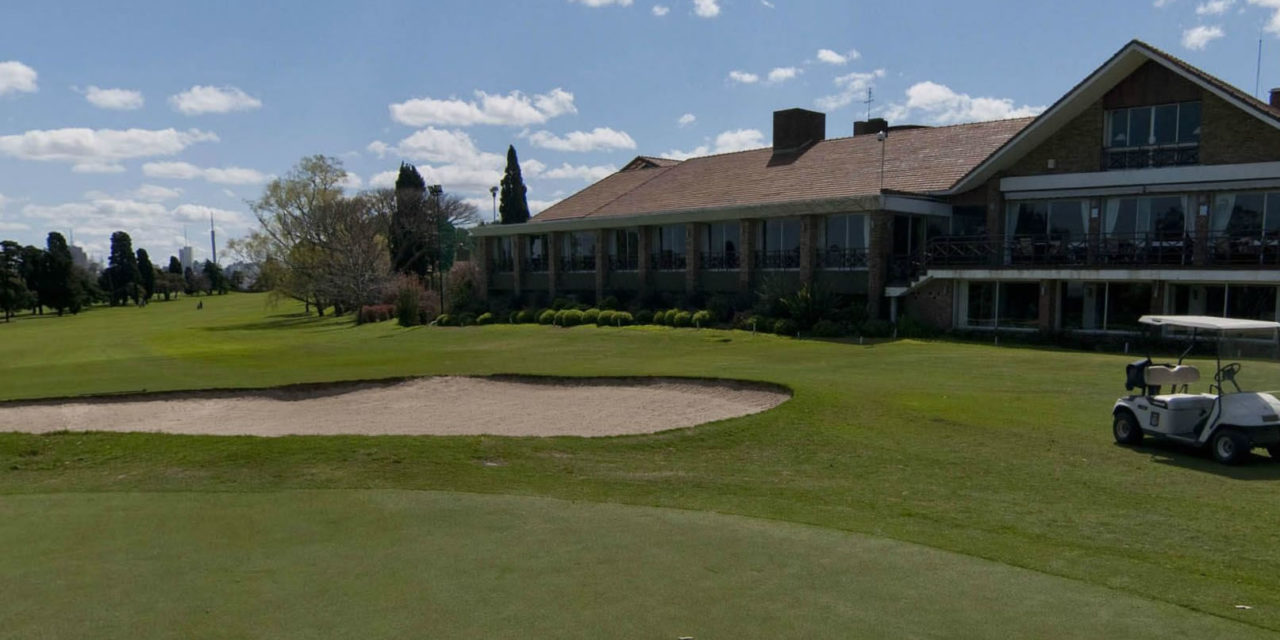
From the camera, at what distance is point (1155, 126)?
28.6 m

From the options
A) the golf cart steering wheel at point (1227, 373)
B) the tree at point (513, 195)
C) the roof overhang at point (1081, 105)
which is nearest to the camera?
the golf cart steering wheel at point (1227, 373)

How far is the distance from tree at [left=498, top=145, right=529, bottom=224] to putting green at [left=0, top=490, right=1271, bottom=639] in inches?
2579

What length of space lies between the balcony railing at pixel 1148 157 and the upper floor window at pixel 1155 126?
7.2 inches

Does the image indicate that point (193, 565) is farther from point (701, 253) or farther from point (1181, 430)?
point (701, 253)

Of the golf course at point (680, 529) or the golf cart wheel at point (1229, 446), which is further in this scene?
the golf cart wheel at point (1229, 446)

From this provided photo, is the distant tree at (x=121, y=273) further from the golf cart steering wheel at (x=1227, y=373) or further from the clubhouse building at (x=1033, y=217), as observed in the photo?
the golf cart steering wheel at (x=1227, y=373)

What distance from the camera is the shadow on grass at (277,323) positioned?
5669 cm

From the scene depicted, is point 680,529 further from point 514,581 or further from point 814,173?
point 814,173

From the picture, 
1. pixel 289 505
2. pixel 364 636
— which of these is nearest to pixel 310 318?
pixel 289 505

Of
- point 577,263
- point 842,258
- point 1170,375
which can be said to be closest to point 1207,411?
point 1170,375

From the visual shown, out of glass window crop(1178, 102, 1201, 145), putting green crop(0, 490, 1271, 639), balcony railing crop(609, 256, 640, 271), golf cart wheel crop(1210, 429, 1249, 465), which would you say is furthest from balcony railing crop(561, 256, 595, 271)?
putting green crop(0, 490, 1271, 639)

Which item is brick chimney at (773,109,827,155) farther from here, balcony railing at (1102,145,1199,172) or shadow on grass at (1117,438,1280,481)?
shadow on grass at (1117,438,1280,481)

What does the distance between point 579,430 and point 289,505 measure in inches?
255

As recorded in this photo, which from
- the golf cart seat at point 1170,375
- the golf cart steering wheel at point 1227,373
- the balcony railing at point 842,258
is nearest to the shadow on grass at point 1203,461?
the golf cart seat at point 1170,375
